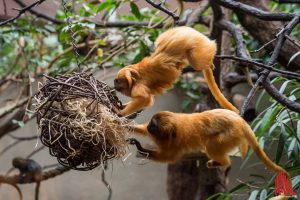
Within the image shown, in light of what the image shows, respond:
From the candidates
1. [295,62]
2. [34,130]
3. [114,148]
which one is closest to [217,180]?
[295,62]

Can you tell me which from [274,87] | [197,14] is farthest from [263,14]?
[197,14]

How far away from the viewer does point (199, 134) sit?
172cm

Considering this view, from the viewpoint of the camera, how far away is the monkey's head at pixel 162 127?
1.65 metres

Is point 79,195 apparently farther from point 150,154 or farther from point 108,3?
point 150,154

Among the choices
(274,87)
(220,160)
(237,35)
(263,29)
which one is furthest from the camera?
(263,29)

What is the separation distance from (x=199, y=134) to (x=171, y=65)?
1.43ft

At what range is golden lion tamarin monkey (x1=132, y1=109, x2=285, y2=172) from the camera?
66.2 inches

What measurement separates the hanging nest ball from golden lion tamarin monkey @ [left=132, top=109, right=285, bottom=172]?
213 mm

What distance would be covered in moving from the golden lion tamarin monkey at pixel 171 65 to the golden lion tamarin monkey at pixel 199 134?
200 millimetres

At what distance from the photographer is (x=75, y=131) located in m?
1.39

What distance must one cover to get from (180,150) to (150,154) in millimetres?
134

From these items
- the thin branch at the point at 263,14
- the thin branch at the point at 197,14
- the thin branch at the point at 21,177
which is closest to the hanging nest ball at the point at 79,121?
the thin branch at the point at 263,14

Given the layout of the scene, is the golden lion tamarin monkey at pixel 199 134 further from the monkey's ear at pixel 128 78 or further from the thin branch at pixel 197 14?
the thin branch at pixel 197 14

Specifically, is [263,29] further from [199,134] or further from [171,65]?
[199,134]
